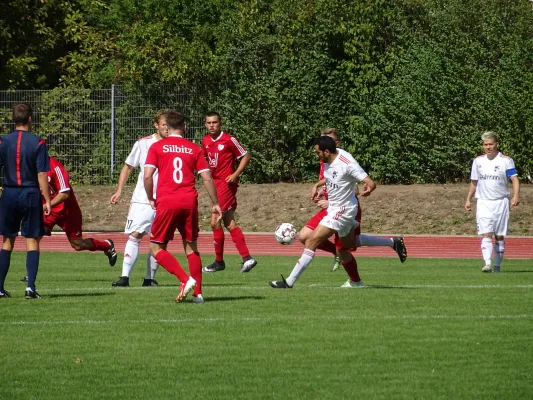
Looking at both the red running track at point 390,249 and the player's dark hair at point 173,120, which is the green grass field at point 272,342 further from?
the red running track at point 390,249

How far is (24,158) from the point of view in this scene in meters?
13.1

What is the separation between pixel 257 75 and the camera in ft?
113

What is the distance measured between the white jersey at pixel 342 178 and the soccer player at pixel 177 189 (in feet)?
6.33

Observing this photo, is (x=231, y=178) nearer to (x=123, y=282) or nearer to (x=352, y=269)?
(x=123, y=282)

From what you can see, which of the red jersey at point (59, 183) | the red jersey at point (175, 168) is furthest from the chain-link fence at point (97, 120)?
the red jersey at point (175, 168)

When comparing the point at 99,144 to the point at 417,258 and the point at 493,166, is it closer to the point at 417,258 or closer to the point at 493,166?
the point at 417,258

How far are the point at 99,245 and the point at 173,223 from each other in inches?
212

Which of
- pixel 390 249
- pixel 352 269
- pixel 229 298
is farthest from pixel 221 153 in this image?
pixel 390 249

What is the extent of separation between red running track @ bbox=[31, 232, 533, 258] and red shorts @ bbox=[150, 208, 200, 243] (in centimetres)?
1058

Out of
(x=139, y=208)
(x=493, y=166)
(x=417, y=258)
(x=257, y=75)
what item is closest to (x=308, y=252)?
(x=139, y=208)

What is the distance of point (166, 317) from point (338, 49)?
23.6 meters

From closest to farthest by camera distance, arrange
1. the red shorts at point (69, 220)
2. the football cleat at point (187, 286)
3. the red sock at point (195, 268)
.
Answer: the football cleat at point (187, 286) < the red sock at point (195, 268) < the red shorts at point (69, 220)

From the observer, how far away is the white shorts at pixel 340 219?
1393 centimetres

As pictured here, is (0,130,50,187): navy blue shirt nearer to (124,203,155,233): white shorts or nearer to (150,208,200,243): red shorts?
(150,208,200,243): red shorts
